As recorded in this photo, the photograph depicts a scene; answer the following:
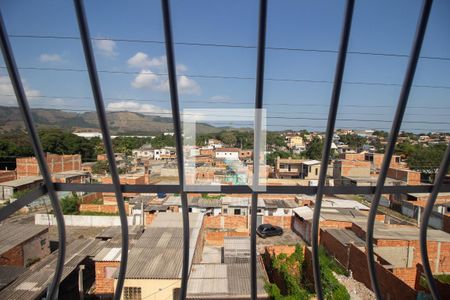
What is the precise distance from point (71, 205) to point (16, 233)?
405 cm

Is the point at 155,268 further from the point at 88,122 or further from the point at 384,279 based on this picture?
the point at 384,279

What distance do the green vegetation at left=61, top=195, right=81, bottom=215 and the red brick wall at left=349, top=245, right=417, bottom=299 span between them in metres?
7.84

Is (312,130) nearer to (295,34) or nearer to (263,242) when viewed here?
(295,34)

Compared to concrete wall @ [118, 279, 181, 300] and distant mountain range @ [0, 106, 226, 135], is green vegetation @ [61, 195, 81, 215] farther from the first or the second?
distant mountain range @ [0, 106, 226, 135]

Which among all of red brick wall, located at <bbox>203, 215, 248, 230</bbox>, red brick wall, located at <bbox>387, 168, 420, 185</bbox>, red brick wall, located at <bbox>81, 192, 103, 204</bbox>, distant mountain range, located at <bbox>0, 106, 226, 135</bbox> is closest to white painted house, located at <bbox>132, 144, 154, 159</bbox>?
distant mountain range, located at <bbox>0, 106, 226, 135</bbox>

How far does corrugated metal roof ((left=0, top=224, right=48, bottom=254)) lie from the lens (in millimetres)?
5148

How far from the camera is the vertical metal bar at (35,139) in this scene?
162 cm

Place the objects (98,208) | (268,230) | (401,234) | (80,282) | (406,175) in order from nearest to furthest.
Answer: (406,175) < (80,282) < (401,234) < (268,230) < (98,208)

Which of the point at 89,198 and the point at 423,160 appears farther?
the point at 89,198

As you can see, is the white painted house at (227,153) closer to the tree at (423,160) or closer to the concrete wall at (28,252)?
the tree at (423,160)

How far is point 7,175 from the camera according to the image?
2707 millimetres

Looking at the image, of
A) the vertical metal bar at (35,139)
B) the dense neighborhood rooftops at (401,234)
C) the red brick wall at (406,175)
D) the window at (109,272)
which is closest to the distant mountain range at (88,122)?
the vertical metal bar at (35,139)

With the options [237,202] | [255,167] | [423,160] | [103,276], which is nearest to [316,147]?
[255,167]

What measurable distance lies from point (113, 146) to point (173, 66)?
670 millimetres
